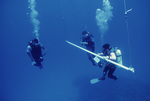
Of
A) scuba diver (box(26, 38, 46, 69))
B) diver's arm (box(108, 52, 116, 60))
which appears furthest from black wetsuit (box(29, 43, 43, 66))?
diver's arm (box(108, 52, 116, 60))

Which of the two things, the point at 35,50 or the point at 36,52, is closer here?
the point at 35,50

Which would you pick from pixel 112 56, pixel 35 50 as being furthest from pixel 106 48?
pixel 35 50

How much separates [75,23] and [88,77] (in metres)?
31.8

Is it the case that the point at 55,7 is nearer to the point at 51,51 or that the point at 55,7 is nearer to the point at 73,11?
the point at 73,11

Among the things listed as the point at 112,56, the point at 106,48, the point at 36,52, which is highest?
the point at 36,52

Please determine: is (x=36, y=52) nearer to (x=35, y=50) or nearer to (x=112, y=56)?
(x=35, y=50)

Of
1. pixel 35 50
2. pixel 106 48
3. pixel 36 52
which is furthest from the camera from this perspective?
pixel 36 52

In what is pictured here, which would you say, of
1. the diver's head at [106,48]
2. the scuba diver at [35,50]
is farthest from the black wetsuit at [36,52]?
the diver's head at [106,48]

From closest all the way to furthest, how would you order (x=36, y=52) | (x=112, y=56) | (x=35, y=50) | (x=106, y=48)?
(x=112, y=56) → (x=106, y=48) → (x=35, y=50) → (x=36, y=52)

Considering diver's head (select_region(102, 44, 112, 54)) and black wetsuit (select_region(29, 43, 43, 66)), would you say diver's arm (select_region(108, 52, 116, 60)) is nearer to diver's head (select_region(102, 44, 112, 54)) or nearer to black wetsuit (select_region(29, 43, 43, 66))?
diver's head (select_region(102, 44, 112, 54))

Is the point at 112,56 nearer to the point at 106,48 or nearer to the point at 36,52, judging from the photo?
the point at 106,48

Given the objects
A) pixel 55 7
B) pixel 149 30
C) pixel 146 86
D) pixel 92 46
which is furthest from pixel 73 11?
pixel 92 46

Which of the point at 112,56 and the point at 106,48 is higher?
the point at 106,48

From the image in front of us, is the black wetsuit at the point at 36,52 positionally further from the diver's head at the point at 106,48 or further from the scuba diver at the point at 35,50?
the diver's head at the point at 106,48
